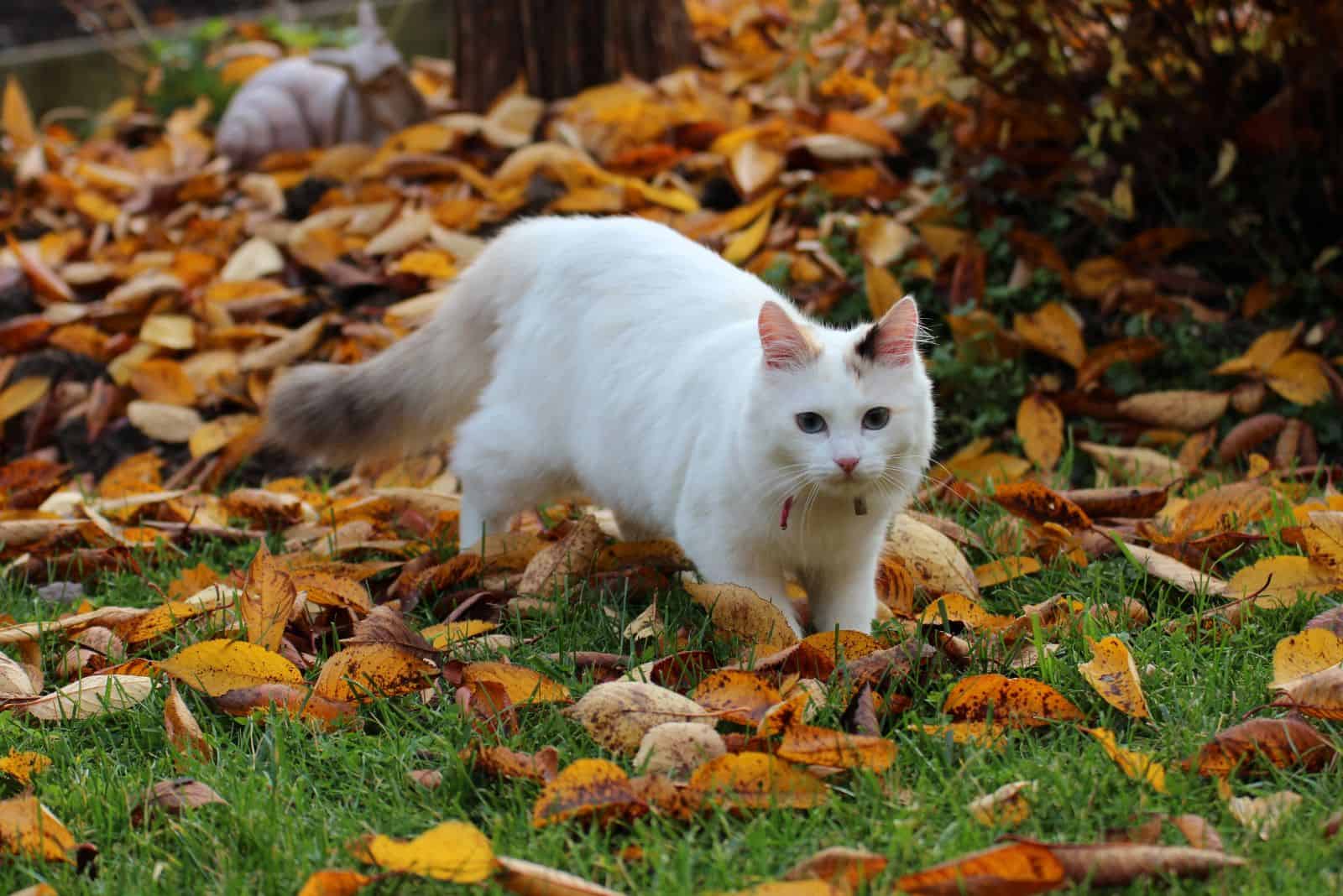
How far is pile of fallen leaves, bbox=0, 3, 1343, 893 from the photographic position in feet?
7.52

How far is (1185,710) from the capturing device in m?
2.44

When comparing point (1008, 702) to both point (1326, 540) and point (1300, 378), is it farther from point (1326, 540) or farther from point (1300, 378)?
point (1300, 378)

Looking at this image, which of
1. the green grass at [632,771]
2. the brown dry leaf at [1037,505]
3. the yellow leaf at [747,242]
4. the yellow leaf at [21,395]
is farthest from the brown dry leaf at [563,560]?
the yellow leaf at [21,395]

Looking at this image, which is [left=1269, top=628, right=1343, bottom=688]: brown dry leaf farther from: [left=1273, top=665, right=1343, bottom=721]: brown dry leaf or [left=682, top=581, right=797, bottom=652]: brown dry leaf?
[left=682, top=581, right=797, bottom=652]: brown dry leaf

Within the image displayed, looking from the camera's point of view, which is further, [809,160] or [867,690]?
[809,160]

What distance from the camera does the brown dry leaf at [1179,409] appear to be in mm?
4352

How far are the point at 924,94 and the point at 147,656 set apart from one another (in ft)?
11.4

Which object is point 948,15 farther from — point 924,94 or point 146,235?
point 146,235

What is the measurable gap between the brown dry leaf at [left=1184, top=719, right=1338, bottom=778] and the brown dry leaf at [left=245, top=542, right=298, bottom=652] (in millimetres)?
1682

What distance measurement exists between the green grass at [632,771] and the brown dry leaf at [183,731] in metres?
0.02

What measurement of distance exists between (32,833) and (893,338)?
5.58 feet

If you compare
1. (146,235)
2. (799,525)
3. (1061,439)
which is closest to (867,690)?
(799,525)

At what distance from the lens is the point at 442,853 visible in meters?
2.03

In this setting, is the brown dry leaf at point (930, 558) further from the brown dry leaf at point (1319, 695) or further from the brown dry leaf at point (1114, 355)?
the brown dry leaf at point (1114, 355)
